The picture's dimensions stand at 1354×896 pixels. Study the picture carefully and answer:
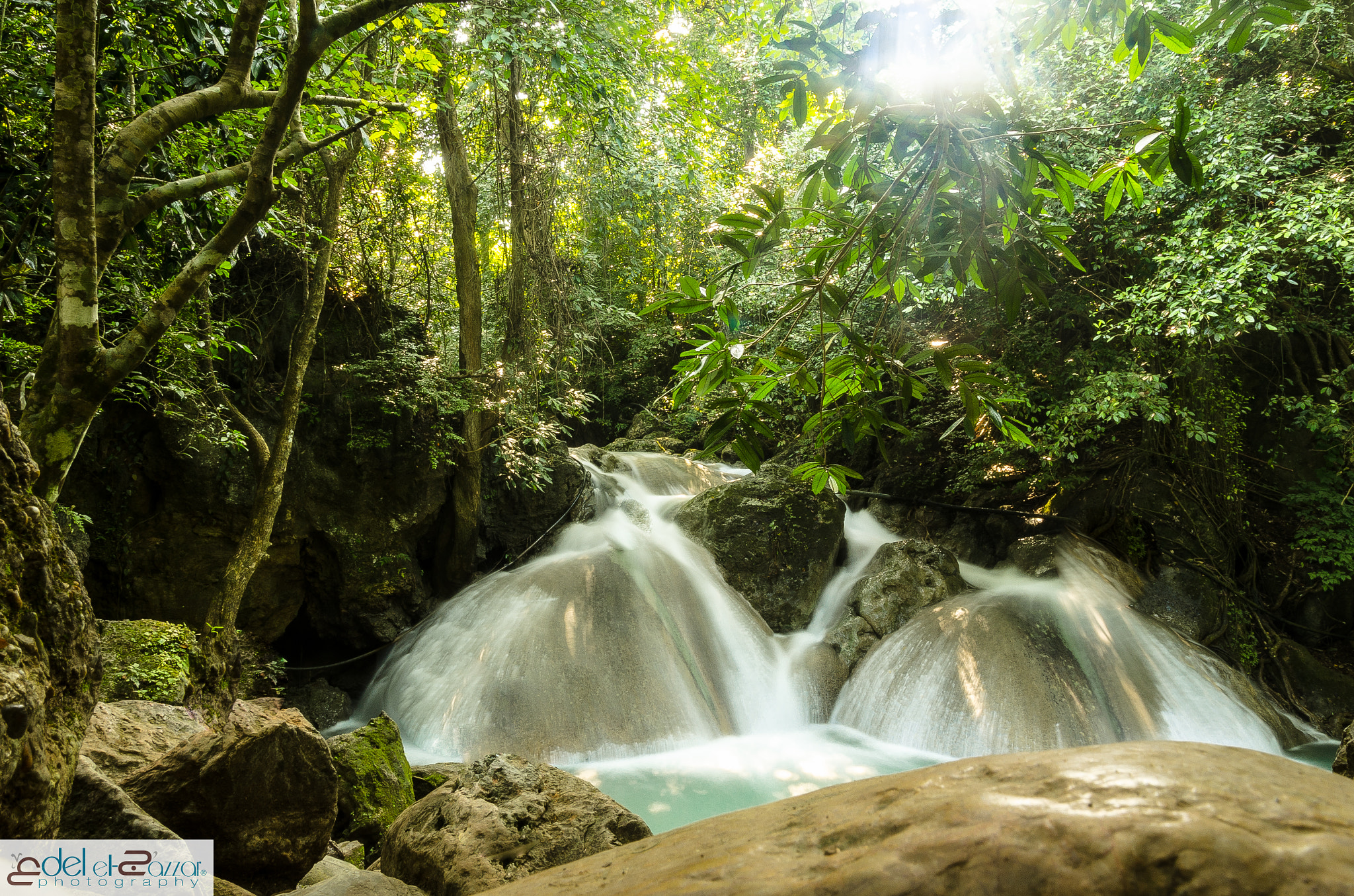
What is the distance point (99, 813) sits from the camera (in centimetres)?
209

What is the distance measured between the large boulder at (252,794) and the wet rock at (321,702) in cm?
464

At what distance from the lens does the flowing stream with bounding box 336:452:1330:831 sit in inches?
233

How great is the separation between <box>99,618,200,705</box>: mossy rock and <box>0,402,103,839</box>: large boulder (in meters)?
3.05

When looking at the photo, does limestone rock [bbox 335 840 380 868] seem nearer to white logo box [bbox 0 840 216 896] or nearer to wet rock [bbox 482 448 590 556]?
white logo box [bbox 0 840 216 896]

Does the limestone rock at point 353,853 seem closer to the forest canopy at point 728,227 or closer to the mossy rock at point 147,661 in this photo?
the mossy rock at point 147,661

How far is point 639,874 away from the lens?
1213mm

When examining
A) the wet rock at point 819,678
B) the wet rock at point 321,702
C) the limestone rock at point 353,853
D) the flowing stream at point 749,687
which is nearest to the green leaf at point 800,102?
the limestone rock at point 353,853

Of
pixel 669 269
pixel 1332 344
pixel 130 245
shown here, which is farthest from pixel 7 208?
pixel 1332 344

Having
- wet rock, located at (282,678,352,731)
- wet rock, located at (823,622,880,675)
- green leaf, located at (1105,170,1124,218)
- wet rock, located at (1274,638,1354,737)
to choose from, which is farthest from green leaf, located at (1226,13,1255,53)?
wet rock, located at (1274,638,1354,737)

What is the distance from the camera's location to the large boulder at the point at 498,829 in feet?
8.22

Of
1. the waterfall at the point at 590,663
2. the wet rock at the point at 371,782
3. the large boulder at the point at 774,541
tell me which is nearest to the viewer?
the wet rock at the point at 371,782

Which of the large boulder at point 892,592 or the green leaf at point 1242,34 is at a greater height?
the green leaf at point 1242,34

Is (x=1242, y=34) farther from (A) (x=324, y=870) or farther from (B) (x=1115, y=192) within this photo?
(A) (x=324, y=870)

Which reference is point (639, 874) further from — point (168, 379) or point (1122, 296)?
point (1122, 296)
